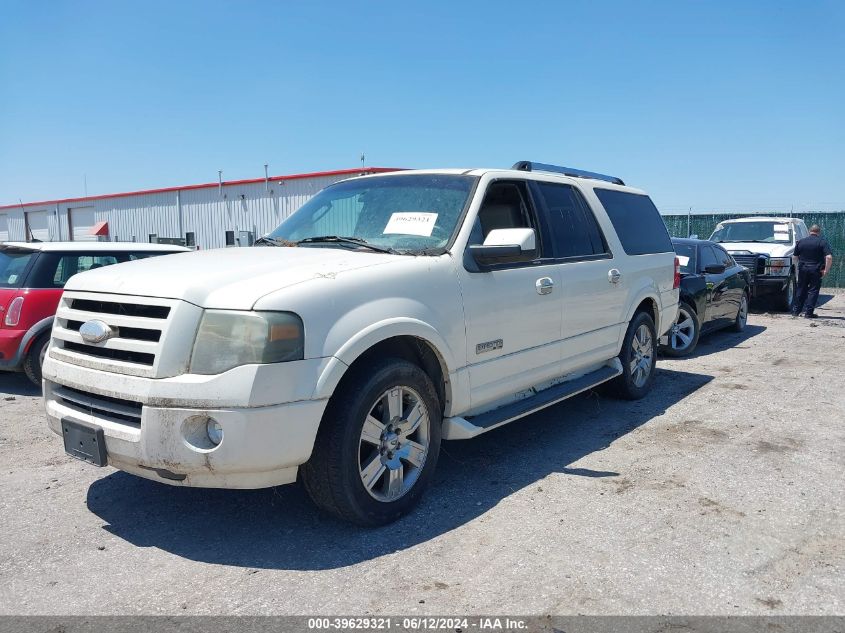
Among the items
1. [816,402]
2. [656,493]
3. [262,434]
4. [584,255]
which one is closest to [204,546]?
[262,434]

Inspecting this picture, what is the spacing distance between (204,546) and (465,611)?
1.43 metres

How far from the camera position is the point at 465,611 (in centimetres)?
286

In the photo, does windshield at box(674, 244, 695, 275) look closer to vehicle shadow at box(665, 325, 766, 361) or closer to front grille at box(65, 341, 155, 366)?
vehicle shadow at box(665, 325, 766, 361)

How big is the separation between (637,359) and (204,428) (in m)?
4.46

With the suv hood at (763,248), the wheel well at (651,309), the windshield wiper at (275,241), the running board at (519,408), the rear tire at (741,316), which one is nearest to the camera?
the running board at (519,408)

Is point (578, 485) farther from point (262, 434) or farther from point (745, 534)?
point (262, 434)

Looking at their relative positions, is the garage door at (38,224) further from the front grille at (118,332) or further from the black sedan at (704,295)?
the front grille at (118,332)

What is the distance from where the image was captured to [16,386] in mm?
7297

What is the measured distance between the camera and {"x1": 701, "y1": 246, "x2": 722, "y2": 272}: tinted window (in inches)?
392

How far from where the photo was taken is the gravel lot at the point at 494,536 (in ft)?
9.73

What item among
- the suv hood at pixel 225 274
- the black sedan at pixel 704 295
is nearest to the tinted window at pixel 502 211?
the suv hood at pixel 225 274

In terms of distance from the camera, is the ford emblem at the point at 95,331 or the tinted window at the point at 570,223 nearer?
the ford emblem at the point at 95,331

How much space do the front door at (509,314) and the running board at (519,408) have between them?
88 mm

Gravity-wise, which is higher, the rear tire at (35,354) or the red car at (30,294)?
the red car at (30,294)
